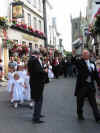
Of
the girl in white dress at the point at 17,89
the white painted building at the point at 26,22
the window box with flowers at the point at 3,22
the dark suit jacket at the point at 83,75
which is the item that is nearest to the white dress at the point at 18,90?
the girl in white dress at the point at 17,89

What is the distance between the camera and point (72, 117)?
6445mm

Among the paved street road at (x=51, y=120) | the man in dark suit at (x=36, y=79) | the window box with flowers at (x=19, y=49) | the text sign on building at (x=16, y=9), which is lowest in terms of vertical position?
the paved street road at (x=51, y=120)

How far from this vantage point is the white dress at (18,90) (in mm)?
8037

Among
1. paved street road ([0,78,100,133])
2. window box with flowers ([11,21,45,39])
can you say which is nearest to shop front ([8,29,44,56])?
window box with flowers ([11,21,45,39])

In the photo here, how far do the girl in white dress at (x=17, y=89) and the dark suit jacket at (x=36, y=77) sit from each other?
7.12 feet

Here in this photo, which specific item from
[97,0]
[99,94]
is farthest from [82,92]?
[97,0]

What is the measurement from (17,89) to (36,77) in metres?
2.30

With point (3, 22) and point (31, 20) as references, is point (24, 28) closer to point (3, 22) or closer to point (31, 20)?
point (31, 20)

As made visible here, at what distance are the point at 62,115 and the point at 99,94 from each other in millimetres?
2260

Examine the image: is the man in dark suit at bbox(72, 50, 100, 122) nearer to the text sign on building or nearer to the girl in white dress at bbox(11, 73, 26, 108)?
the girl in white dress at bbox(11, 73, 26, 108)

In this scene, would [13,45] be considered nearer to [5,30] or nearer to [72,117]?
[5,30]

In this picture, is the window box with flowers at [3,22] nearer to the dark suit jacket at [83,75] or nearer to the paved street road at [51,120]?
the paved street road at [51,120]

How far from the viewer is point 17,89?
808 cm

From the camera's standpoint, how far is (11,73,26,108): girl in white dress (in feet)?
26.4
